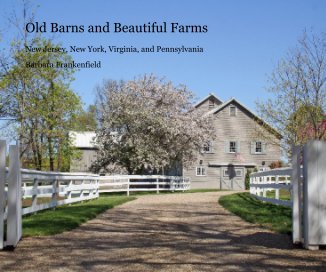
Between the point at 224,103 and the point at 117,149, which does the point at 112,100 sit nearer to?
the point at 117,149

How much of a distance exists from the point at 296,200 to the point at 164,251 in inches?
85.8

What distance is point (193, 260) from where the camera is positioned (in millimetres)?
6031

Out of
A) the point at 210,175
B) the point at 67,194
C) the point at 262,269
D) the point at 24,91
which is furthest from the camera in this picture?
the point at 210,175

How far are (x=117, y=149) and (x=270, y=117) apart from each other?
11050 millimetres

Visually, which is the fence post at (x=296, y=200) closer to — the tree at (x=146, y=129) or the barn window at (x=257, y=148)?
the tree at (x=146, y=129)

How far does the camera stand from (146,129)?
35375mm

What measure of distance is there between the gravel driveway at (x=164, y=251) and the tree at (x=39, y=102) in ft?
69.3

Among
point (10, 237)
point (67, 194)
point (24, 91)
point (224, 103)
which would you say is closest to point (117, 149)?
point (24, 91)

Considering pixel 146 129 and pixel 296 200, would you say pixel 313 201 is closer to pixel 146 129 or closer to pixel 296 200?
pixel 296 200

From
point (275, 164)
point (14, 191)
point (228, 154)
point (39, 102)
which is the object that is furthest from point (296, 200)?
point (228, 154)

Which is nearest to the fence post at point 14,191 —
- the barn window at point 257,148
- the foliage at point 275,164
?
the foliage at point 275,164

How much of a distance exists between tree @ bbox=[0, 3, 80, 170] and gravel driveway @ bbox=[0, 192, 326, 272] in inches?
832

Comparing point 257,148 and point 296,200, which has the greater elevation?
point 257,148

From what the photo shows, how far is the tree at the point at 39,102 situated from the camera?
96.9 ft
